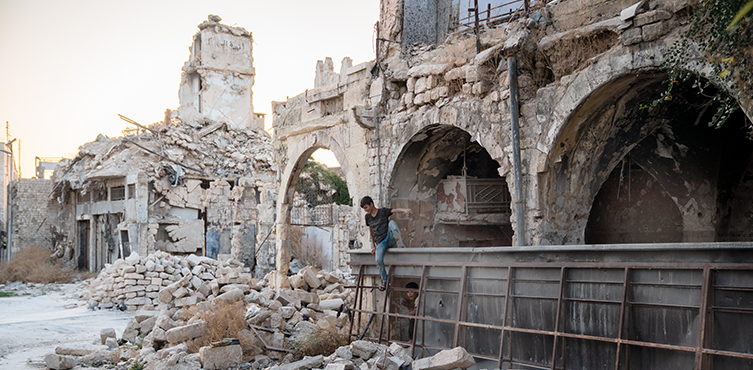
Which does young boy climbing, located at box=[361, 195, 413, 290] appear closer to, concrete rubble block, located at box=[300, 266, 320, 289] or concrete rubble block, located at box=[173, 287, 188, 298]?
concrete rubble block, located at box=[300, 266, 320, 289]

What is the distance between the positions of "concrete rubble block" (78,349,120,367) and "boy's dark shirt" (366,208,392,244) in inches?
161

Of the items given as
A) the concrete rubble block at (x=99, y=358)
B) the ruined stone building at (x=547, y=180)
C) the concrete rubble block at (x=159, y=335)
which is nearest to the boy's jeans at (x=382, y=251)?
the ruined stone building at (x=547, y=180)

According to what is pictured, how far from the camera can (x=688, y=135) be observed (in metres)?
8.27

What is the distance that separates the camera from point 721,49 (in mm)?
5414

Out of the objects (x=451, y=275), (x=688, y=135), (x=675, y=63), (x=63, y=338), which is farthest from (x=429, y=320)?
(x=63, y=338)

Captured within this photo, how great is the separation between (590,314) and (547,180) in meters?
2.81

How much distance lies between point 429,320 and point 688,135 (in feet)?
15.5

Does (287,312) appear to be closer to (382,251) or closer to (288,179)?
(382,251)

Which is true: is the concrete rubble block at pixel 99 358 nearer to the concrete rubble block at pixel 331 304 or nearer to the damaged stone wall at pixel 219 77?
the concrete rubble block at pixel 331 304

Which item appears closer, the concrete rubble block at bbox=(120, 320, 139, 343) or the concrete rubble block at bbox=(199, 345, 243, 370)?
the concrete rubble block at bbox=(199, 345, 243, 370)

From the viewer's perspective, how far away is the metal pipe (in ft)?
25.5

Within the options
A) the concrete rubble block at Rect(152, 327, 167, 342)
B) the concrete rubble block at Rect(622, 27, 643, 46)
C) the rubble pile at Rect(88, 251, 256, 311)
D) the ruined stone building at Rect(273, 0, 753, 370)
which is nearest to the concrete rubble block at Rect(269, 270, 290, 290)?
the ruined stone building at Rect(273, 0, 753, 370)

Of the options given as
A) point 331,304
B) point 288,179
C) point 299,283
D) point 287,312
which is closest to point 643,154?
point 331,304

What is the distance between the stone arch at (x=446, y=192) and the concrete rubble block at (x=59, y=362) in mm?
5417
